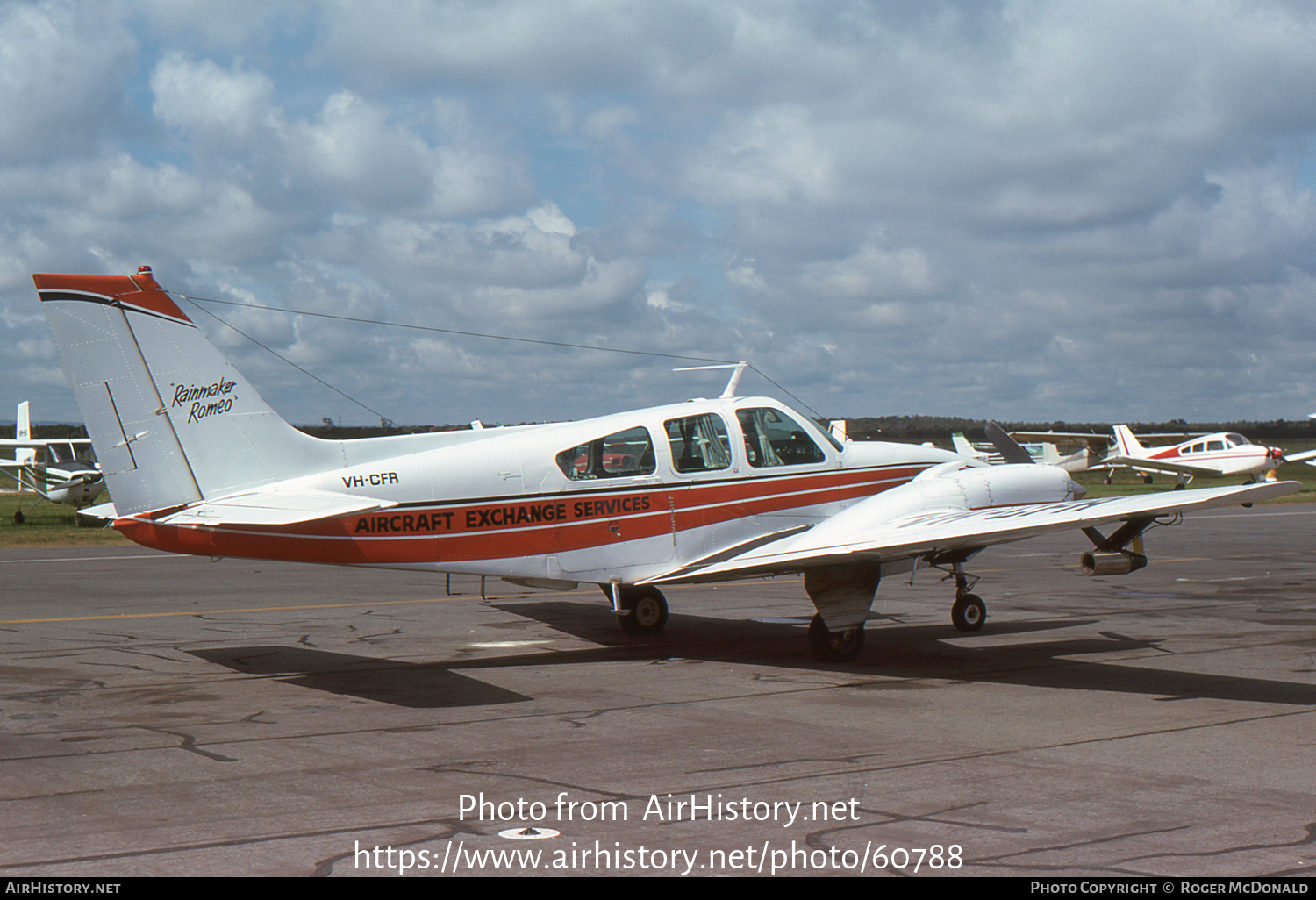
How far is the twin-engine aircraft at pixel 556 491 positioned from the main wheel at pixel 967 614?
6cm

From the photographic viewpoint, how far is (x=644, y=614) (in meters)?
13.9

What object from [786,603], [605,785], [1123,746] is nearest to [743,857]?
[605,785]

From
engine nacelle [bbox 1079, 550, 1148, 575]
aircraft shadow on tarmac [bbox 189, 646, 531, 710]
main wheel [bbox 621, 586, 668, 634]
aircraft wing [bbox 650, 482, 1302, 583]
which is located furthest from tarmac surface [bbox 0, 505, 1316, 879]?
aircraft wing [bbox 650, 482, 1302, 583]

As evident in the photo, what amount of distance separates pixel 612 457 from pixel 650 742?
4516mm

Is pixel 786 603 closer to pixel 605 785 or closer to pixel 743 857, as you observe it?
pixel 605 785

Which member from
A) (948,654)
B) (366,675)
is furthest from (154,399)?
(948,654)

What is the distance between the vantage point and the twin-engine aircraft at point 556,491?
1038cm

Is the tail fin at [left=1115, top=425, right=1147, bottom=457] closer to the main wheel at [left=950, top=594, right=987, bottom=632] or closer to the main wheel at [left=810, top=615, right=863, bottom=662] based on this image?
the main wheel at [left=950, top=594, right=987, bottom=632]

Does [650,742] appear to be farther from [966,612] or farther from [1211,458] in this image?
[1211,458]

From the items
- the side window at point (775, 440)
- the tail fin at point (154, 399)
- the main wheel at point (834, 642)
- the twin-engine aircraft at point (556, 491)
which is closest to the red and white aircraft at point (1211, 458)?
the twin-engine aircraft at point (556, 491)

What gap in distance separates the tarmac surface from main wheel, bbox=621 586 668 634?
29cm

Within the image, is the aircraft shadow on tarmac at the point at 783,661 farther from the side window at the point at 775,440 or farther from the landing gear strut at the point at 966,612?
the side window at the point at 775,440

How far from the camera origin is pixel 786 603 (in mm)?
17266

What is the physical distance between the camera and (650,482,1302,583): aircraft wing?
32.6ft
